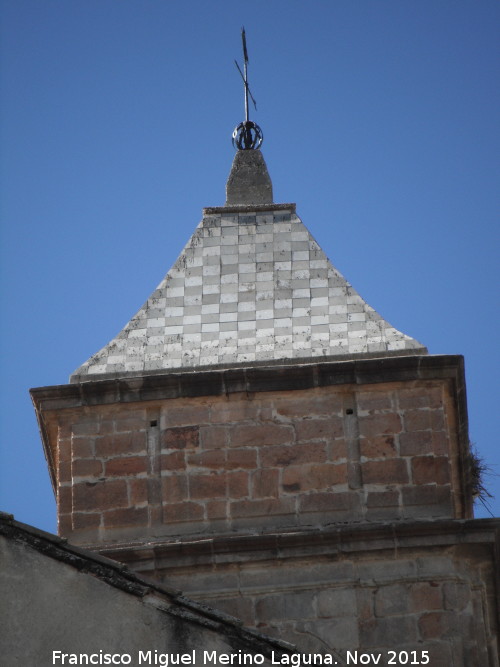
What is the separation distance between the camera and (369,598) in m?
14.7

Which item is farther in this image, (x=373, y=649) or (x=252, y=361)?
(x=252, y=361)

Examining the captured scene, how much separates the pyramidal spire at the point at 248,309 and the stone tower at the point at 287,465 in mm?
20

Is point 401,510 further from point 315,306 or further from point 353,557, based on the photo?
point 315,306

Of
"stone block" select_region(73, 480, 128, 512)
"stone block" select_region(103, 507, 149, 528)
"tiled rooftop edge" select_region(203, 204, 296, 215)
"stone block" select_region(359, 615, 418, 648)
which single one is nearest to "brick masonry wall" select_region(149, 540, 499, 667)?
"stone block" select_region(359, 615, 418, 648)

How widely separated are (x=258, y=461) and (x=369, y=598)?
1523 mm

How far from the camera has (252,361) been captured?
53.5 feet

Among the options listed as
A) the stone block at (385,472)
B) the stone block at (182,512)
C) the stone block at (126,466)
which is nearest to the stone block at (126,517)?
the stone block at (182,512)

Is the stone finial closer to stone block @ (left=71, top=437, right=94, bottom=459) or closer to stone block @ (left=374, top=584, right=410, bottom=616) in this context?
stone block @ (left=71, top=437, right=94, bottom=459)

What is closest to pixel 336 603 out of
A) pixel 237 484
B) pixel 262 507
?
pixel 262 507

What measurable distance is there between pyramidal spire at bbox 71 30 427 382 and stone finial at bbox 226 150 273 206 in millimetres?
33

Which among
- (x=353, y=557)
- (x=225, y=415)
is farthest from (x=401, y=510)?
(x=225, y=415)

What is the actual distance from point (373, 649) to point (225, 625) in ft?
10.2

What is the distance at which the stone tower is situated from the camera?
14.7 m

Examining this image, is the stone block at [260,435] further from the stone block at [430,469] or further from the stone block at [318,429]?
the stone block at [430,469]
